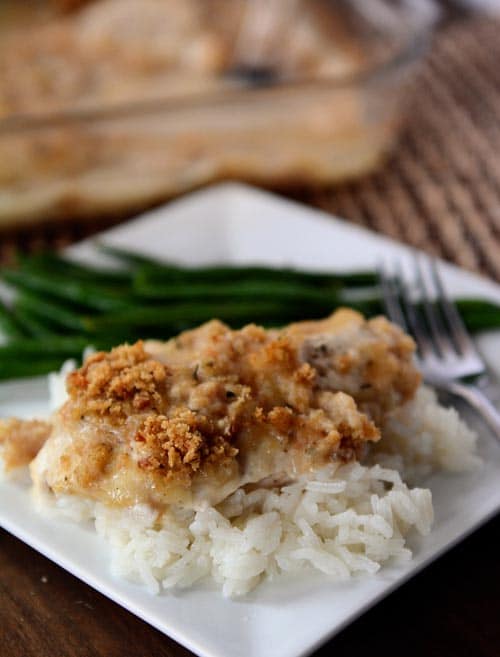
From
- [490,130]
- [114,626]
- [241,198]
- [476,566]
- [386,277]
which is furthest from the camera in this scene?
[490,130]

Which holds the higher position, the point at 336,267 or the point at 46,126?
the point at 336,267

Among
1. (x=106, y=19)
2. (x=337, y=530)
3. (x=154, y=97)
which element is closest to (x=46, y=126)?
(x=154, y=97)

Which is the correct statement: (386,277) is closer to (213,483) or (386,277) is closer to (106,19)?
(213,483)

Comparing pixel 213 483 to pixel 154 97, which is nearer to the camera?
pixel 213 483

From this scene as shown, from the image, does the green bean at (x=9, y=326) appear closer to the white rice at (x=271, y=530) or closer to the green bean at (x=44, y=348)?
the green bean at (x=44, y=348)

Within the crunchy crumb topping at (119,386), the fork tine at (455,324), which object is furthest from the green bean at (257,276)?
the crunchy crumb topping at (119,386)

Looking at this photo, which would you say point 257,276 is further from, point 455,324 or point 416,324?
point 455,324

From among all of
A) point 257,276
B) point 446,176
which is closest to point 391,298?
point 257,276

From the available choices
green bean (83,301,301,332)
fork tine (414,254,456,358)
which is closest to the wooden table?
fork tine (414,254,456,358)
